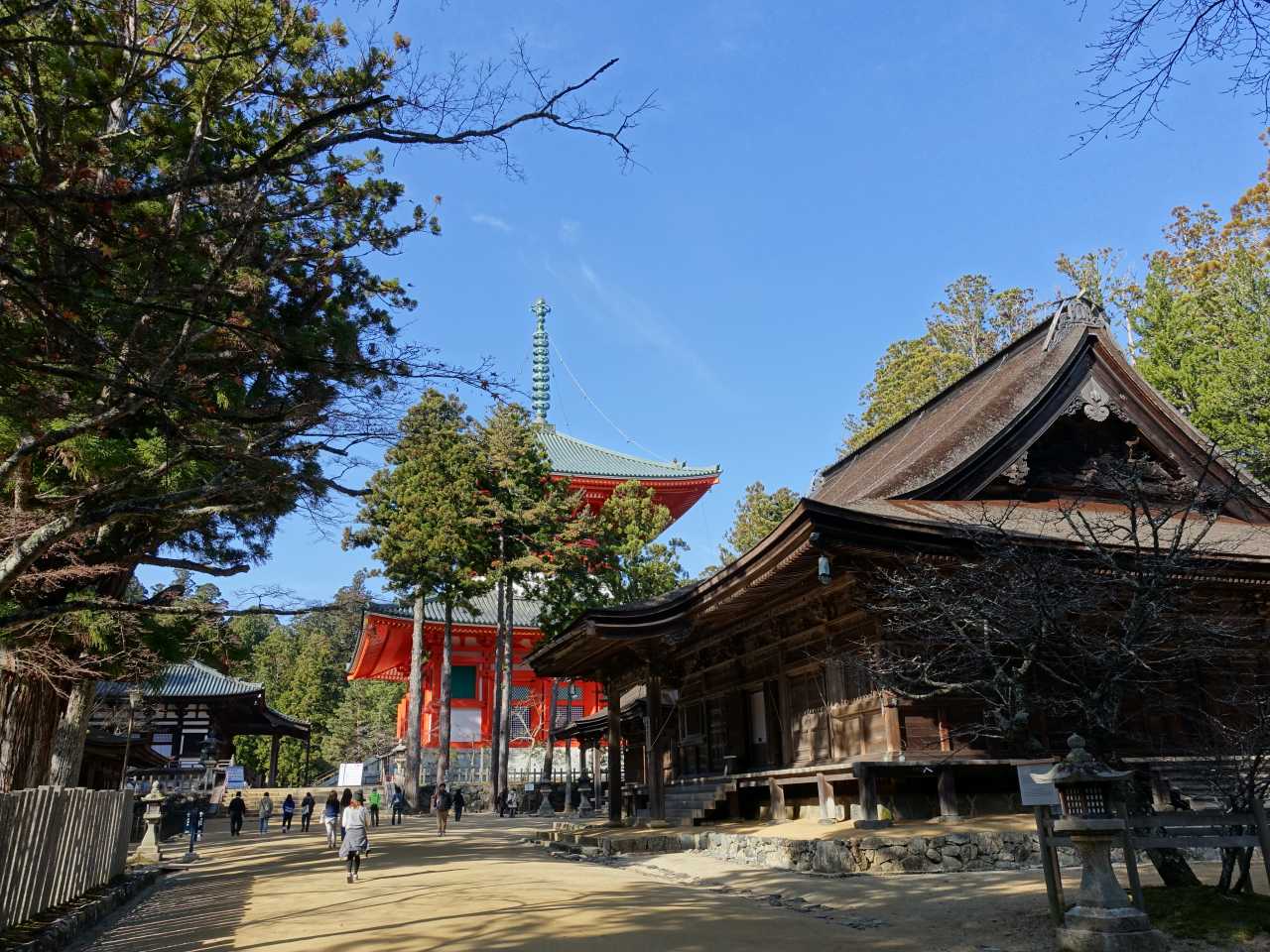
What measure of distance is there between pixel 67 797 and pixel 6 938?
2.64 m

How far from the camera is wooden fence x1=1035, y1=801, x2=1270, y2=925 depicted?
6379 millimetres

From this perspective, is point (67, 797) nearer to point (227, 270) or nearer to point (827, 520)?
point (227, 270)

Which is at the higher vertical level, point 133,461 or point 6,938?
point 133,461

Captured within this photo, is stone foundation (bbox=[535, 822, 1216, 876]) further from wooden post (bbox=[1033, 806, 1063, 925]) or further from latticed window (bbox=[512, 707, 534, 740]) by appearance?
latticed window (bbox=[512, 707, 534, 740])

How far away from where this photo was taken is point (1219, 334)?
84.8 ft

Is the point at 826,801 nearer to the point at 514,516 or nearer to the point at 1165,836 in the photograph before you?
the point at 1165,836

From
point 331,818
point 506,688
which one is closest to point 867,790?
point 331,818

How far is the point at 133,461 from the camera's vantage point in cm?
929

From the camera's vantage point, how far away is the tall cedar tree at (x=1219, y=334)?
71.8ft

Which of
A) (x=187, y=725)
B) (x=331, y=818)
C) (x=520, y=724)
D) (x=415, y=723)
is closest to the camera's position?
(x=331, y=818)

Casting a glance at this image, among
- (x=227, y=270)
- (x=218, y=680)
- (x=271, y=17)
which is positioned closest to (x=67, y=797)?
(x=227, y=270)

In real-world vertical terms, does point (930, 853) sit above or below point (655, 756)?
below

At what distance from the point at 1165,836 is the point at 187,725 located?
3742 cm

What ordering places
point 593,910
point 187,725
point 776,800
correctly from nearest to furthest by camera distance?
point 593,910, point 776,800, point 187,725
